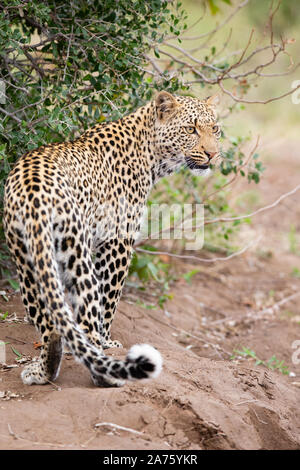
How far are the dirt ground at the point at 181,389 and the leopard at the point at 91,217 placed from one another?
282 mm

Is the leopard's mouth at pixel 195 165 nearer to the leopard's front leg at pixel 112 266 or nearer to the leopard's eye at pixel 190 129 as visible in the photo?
the leopard's eye at pixel 190 129

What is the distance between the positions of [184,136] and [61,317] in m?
2.55

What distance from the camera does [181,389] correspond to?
189 inches

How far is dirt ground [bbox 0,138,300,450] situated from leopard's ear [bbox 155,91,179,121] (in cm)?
210

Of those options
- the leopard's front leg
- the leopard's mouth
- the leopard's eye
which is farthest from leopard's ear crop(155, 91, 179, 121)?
the leopard's front leg

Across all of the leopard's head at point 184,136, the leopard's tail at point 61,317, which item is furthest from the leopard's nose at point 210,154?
the leopard's tail at point 61,317

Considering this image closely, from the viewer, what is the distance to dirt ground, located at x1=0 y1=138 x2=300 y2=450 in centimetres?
412

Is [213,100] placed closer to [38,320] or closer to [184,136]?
[184,136]

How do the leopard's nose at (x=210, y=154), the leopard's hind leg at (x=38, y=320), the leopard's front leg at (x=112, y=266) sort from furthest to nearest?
the leopard's nose at (x=210, y=154) < the leopard's front leg at (x=112, y=266) < the leopard's hind leg at (x=38, y=320)

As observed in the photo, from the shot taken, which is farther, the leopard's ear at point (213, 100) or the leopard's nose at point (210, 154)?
the leopard's ear at point (213, 100)

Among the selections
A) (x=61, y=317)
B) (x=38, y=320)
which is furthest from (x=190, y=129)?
(x=61, y=317)

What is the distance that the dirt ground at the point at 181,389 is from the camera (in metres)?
4.12
